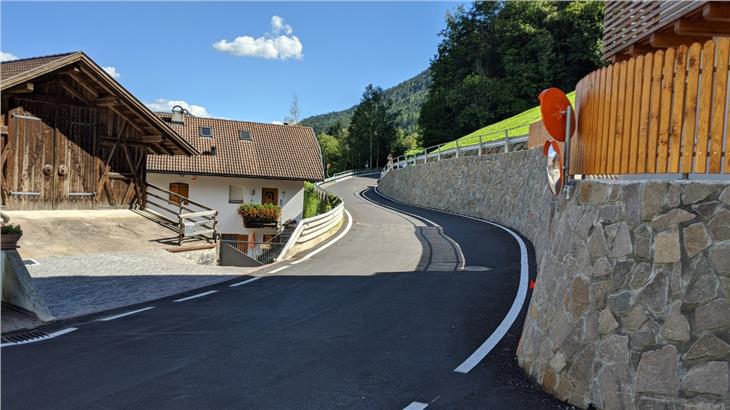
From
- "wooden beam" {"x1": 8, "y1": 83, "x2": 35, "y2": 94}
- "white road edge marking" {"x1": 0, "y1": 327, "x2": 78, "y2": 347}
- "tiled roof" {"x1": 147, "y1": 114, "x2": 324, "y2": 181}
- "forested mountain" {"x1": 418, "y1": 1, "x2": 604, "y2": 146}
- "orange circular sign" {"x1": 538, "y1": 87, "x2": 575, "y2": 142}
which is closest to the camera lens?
"orange circular sign" {"x1": 538, "y1": 87, "x2": 575, "y2": 142}

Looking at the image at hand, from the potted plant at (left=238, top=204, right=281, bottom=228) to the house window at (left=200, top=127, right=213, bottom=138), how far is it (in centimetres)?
645

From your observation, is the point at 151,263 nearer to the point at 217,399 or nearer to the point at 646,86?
the point at 217,399

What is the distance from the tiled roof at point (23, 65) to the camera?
16075 millimetres

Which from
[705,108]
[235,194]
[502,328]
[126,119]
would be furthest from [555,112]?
[235,194]

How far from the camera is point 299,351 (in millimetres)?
6340

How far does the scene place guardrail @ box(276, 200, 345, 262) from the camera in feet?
48.8

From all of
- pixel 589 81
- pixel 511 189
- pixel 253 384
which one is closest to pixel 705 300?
pixel 589 81

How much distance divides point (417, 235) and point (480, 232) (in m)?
2.27

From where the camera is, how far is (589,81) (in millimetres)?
5840

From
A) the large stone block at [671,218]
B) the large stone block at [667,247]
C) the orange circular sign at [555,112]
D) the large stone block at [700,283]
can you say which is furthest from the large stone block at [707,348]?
the orange circular sign at [555,112]

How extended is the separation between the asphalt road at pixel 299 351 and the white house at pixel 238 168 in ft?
66.7

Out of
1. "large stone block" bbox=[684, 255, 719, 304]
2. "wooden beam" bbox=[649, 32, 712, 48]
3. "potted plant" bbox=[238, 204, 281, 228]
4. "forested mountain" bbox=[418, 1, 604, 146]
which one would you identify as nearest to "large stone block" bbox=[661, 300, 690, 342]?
"large stone block" bbox=[684, 255, 719, 304]

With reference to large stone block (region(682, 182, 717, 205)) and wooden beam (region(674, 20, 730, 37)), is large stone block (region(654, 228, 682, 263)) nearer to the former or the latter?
large stone block (region(682, 182, 717, 205))

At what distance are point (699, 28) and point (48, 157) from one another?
18.8 m
